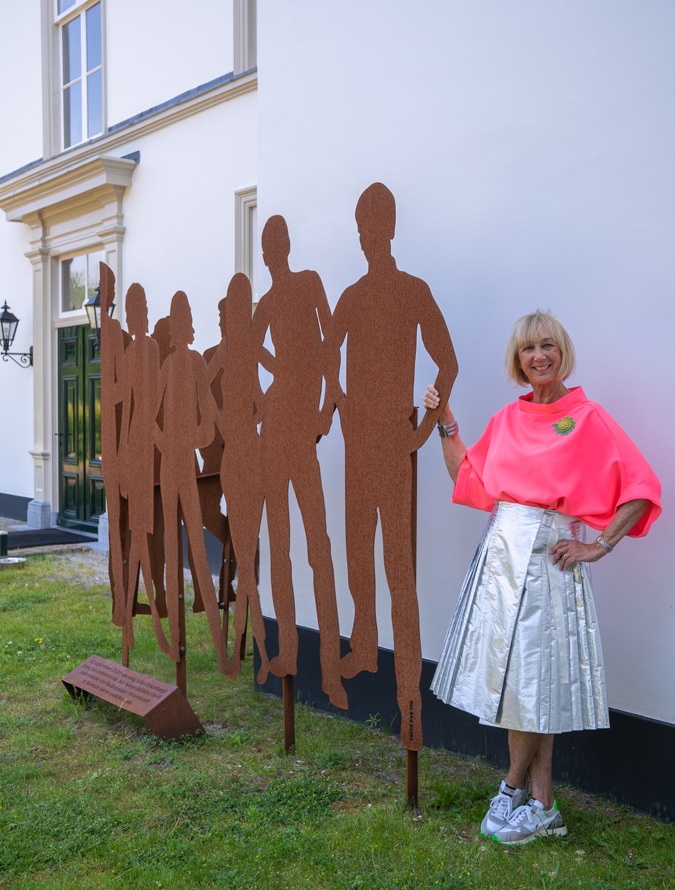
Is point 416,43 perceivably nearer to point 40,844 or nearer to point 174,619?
point 174,619

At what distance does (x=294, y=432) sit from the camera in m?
3.73

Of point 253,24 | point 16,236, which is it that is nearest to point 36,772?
point 253,24

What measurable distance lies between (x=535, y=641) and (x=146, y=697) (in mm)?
2015

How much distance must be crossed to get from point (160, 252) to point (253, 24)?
223 centimetres

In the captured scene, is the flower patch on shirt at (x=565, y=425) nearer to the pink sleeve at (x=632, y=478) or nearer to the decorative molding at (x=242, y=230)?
the pink sleeve at (x=632, y=478)

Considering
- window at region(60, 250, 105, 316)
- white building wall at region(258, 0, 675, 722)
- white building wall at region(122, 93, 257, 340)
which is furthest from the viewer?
window at region(60, 250, 105, 316)

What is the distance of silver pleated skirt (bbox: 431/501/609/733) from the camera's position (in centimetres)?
287

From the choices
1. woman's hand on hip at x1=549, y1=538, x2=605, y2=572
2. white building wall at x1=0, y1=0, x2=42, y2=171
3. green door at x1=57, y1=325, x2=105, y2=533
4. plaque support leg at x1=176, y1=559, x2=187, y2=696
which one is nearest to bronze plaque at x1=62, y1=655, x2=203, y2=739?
plaque support leg at x1=176, y1=559, x2=187, y2=696

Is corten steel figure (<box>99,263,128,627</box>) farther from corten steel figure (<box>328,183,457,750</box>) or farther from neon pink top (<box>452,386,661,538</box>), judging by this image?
neon pink top (<box>452,386,661,538</box>)

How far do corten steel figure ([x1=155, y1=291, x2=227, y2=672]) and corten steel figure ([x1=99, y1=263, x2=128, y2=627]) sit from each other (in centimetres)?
49

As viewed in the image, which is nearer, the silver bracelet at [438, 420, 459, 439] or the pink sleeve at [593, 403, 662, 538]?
the pink sleeve at [593, 403, 662, 538]

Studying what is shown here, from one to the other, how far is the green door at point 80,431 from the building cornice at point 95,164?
1.55m

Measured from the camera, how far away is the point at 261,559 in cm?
463

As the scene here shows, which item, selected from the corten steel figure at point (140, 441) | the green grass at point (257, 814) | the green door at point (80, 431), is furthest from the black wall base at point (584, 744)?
the green door at point (80, 431)
